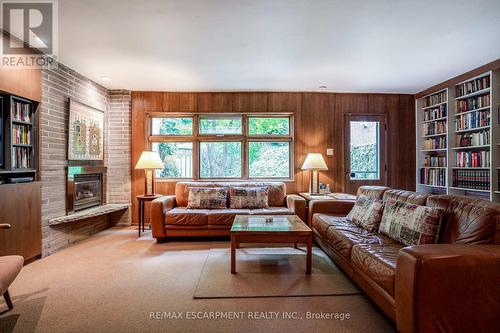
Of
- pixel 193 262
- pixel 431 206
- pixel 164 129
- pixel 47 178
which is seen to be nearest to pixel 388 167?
pixel 431 206

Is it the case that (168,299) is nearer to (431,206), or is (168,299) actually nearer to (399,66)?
(431,206)

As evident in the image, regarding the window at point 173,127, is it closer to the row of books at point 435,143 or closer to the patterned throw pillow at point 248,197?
the patterned throw pillow at point 248,197

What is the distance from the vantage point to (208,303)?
80.8 inches

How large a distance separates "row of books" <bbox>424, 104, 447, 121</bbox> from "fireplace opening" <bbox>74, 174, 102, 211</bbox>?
5.90 meters

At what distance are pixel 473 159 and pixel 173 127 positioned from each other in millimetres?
4861

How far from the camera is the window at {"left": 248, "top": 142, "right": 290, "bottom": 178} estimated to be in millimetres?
4781

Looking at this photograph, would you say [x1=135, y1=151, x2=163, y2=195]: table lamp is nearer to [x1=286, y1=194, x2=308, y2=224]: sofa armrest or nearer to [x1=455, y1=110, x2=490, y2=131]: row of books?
[x1=286, y1=194, x2=308, y2=224]: sofa armrest

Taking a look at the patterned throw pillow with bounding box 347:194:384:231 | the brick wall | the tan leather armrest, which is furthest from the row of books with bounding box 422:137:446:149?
the brick wall

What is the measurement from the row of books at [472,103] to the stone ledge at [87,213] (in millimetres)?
5724

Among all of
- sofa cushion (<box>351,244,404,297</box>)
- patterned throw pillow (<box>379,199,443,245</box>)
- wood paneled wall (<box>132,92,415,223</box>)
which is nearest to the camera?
sofa cushion (<box>351,244,404,297</box>)

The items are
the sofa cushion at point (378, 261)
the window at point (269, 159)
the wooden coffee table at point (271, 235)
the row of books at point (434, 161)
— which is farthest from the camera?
the window at point (269, 159)

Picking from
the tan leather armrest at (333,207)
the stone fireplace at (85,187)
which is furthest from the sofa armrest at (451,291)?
the stone fireplace at (85,187)

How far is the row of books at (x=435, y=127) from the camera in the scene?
4.34 m

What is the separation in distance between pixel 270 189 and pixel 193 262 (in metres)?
1.85
